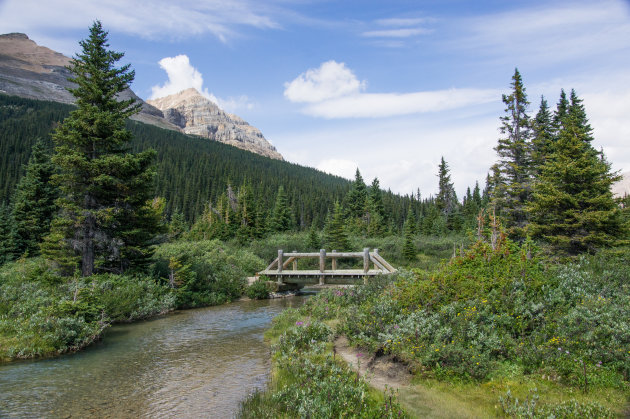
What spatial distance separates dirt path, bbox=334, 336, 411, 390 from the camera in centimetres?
726

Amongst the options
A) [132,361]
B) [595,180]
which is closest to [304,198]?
[595,180]

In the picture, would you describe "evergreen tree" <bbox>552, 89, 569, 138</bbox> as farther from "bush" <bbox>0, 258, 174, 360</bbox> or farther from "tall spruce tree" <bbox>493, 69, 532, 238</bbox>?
"bush" <bbox>0, 258, 174, 360</bbox>

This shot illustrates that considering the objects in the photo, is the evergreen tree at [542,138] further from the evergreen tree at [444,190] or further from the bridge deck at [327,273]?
the evergreen tree at [444,190]

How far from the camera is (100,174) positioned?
61.2ft

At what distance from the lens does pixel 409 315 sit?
9.27 meters


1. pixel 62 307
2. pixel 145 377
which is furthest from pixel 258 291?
pixel 145 377

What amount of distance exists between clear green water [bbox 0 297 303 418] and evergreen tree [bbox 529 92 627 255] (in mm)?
15352

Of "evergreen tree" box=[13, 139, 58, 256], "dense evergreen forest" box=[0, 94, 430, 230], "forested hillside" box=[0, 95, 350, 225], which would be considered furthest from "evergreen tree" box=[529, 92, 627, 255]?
"forested hillside" box=[0, 95, 350, 225]

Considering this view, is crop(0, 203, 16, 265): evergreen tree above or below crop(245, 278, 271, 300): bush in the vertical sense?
above

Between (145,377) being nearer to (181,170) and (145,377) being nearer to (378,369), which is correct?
(378,369)

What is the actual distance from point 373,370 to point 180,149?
133974 millimetres

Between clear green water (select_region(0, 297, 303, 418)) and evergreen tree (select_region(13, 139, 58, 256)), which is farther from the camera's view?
evergreen tree (select_region(13, 139, 58, 256))

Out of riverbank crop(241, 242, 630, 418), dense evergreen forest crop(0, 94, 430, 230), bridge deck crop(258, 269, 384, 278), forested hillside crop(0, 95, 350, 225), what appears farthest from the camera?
forested hillside crop(0, 95, 350, 225)

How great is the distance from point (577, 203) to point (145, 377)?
19.4 metres
